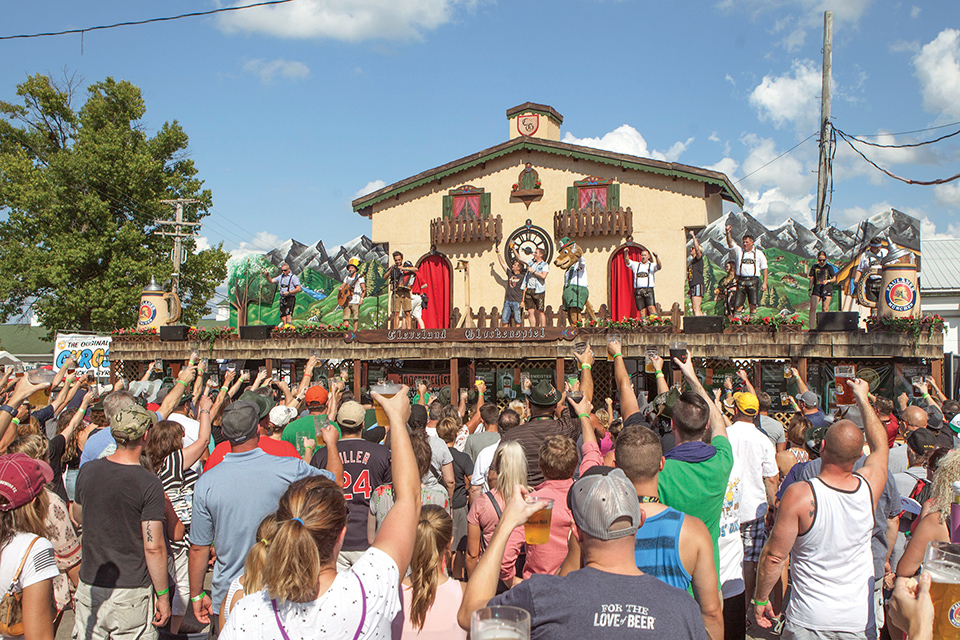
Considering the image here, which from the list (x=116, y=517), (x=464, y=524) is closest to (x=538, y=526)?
(x=116, y=517)

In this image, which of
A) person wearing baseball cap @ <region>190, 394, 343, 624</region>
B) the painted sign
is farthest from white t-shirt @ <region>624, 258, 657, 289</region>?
the painted sign

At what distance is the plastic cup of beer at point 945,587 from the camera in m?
2.37

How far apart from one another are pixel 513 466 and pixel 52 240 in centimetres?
2753

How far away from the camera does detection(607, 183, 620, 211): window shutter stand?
2011cm

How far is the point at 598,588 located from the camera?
7.54 ft

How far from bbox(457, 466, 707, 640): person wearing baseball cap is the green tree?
26.9 metres

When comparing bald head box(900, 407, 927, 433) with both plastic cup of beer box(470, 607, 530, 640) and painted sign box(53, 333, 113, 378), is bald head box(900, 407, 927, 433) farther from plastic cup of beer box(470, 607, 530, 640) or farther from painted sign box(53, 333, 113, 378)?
painted sign box(53, 333, 113, 378)

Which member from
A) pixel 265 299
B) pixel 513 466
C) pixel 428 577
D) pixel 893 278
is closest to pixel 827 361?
pixel 893 278

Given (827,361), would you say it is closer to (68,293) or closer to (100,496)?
(100,496)

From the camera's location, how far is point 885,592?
187 inches

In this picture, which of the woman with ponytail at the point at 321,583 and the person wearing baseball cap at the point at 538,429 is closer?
the woman with ponytail at the point at 321,583

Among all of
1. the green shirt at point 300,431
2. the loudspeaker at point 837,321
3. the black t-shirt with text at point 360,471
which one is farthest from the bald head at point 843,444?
the loudspeaker at point 837,321

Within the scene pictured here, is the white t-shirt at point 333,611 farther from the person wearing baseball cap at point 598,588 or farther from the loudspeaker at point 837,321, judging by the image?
the loudspeaker at point 837,321

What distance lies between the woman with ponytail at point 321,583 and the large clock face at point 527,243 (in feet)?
59.7
